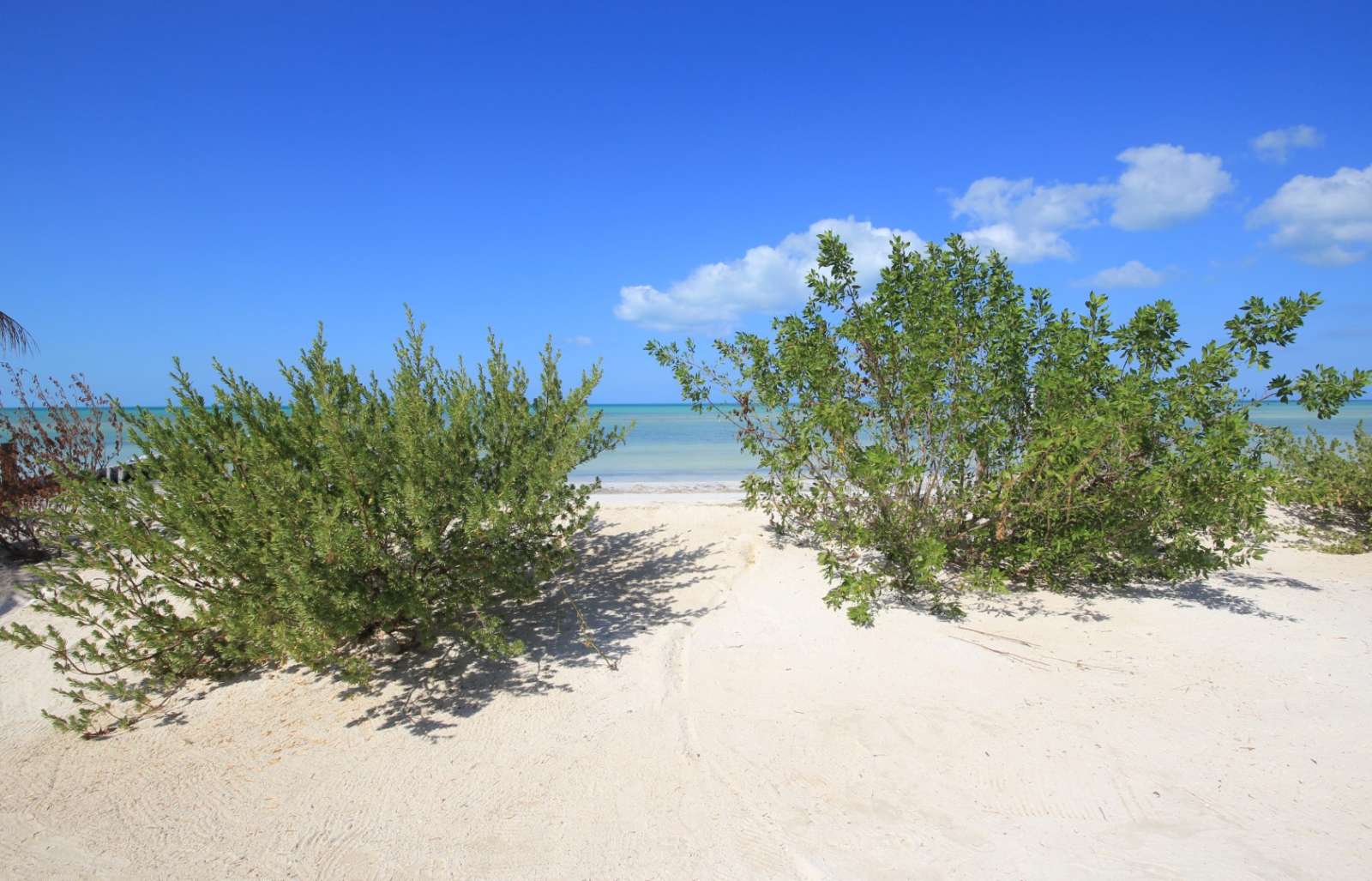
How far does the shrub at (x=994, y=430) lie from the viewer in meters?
5.08

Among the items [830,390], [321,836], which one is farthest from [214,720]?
[830,390]

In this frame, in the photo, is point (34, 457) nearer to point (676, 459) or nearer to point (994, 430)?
point (994, 430)

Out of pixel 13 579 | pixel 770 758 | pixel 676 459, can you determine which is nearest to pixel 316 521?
pixel 770 758

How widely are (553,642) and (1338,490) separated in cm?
964

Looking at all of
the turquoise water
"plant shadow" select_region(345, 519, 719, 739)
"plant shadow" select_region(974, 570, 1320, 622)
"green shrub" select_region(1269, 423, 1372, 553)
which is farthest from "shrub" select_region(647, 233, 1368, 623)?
the turquoise water

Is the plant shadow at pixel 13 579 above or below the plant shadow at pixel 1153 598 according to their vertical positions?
above

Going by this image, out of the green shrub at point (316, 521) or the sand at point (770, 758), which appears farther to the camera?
the green shrub at point (316, 521)

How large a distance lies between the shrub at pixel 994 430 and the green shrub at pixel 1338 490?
3.73 metres

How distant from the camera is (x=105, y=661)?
4.52 meters

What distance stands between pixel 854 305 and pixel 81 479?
6.02 metres

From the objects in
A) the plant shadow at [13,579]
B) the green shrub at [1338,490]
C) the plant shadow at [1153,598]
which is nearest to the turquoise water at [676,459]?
the green shrub at [1338,490]

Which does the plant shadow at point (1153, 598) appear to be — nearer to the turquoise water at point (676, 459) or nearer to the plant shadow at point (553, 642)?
the plant shadow at point (553, 642)

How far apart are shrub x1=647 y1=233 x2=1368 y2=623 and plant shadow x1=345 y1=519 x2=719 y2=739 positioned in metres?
1.46

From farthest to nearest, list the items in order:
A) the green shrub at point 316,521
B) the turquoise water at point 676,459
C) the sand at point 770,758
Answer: the turquoise water at point 676,459 → the green shrub at point 316,521 → the sand at point 770,758
